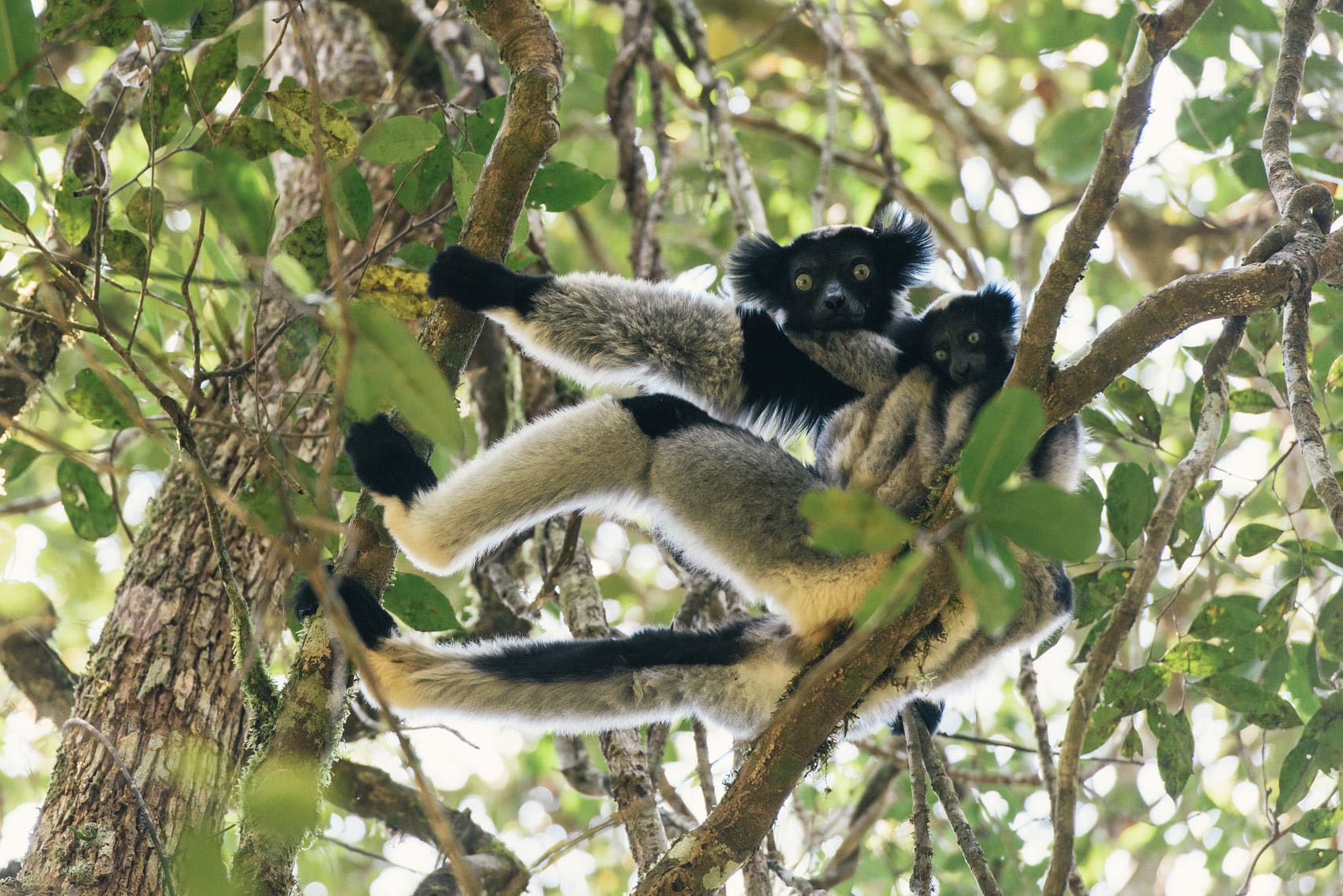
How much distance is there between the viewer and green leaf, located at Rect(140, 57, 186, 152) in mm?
3398

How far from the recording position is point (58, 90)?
325 cm

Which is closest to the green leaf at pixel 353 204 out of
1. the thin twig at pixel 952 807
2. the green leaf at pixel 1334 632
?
the thin twig at pixel 952 807

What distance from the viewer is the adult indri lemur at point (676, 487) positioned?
135 inches

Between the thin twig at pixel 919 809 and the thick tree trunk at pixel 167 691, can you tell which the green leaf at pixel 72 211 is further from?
the thin twig at pixel 919 809

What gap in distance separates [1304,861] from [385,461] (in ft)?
11.3

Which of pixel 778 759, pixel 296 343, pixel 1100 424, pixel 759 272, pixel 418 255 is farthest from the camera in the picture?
pixel 759 272

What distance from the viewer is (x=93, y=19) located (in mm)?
3102

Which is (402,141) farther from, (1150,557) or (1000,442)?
(1150,557)

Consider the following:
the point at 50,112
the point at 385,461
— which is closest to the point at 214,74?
the point at 50,112

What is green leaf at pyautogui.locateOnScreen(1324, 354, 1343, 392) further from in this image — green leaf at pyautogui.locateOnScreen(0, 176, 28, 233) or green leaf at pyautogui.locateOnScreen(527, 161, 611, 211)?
green leaf at pyautogui.locateOnScreen(0, 176, 28, 233)

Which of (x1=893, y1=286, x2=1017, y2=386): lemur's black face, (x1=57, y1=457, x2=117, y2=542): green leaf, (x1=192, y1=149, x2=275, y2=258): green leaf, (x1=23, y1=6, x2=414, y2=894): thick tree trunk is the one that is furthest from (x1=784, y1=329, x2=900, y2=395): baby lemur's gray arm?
(x1=57, y1=457, x2=117, y2=542): green leaf

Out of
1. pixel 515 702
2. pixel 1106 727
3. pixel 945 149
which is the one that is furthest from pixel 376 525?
pixel 945 149

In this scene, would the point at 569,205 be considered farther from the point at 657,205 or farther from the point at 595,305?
the point at 657,205

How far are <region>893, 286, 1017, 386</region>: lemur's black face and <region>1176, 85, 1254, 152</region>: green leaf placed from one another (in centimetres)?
172
